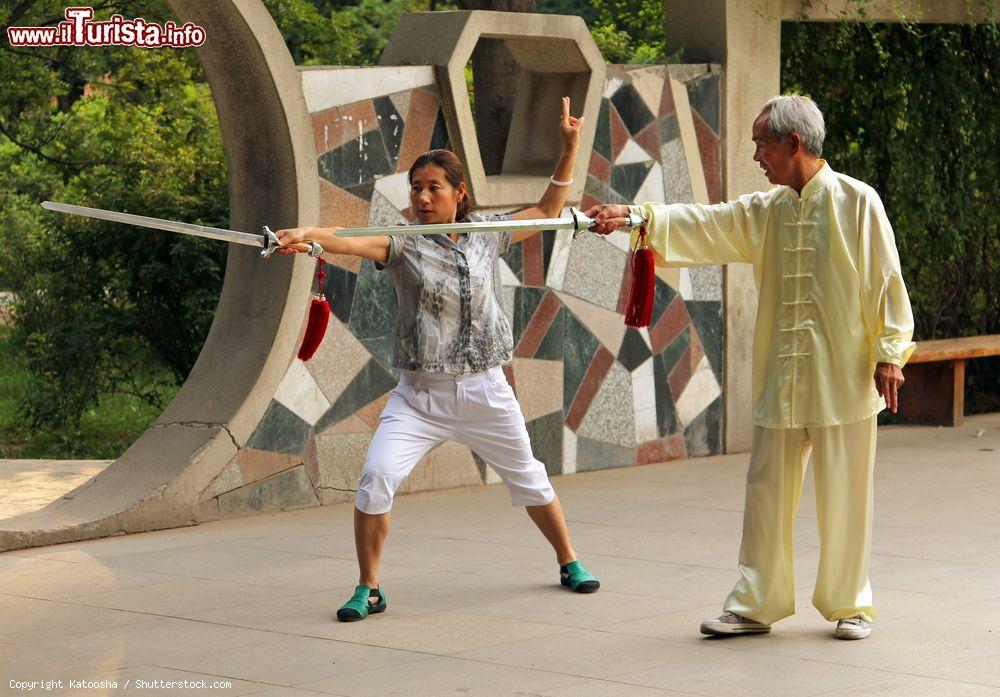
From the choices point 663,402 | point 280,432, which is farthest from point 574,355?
point 280,432

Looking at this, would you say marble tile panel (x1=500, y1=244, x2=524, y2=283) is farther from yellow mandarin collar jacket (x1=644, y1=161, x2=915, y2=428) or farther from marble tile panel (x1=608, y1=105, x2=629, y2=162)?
yellow mandarin collar jacket (x1=644, y1=161, x2=915, y2=428)

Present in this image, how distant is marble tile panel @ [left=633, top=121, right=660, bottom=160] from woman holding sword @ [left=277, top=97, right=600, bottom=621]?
3.65 m

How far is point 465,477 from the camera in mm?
9172

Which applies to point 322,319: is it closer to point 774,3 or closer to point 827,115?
point 774,3

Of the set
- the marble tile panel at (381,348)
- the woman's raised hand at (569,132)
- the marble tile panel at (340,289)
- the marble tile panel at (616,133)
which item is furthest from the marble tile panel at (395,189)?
the woman's raised hand at (569,132)

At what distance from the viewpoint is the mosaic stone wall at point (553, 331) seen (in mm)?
8422

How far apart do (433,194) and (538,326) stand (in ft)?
11.1

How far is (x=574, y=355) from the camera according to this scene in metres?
9.63

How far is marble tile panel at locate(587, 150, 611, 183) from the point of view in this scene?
9.67 m

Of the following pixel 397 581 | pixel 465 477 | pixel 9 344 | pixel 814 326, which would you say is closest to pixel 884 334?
pixel 814 326

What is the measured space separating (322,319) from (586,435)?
4016 millimetres

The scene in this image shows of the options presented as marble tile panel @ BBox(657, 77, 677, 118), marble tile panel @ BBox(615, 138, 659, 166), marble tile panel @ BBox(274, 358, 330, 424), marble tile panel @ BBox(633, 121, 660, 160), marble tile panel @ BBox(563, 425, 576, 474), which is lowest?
marble tile panel @ BBox(563, 425, 576, 474)

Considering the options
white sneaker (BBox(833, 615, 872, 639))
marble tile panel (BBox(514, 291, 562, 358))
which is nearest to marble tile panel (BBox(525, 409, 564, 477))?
marble tile panel (BBox(514, 291, 562, 358))

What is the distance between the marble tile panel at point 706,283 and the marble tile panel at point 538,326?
122 centimetres
